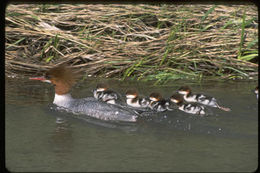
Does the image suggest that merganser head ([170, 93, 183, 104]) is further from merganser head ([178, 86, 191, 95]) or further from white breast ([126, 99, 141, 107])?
white breast ([126, 99, 141, 107])

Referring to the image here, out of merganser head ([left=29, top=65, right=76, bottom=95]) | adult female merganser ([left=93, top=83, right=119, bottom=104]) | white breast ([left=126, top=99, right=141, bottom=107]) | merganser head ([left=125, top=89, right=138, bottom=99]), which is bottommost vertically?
white breast ([left=126, top=99, right=141, bottom=107])

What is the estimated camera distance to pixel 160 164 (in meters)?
3.32

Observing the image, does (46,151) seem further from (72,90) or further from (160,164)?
(72,90)

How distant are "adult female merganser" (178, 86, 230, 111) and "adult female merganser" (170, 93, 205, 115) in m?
0.27

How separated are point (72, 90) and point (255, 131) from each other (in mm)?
2544

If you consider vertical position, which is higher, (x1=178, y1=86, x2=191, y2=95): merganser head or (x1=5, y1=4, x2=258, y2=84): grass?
(x1=5, y1=4, x2=258, y2=84): grass

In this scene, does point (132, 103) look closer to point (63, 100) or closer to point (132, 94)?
point (132, 94)

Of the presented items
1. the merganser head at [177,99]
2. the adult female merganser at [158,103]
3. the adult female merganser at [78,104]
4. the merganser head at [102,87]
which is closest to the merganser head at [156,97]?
the adult female merganser at [158,103]

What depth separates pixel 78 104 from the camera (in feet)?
16.7

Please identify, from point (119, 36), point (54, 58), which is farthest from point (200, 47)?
point (54, 58)

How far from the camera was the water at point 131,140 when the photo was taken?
3330 mm

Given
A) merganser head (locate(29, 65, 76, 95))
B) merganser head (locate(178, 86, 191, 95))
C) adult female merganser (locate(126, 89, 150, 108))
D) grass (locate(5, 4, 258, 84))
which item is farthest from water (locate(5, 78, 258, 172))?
grass (locate(5, 4, 258, 84))

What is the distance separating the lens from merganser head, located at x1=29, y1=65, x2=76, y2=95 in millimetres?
5328

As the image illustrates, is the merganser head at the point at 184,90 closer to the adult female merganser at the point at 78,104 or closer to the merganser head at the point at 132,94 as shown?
the merganser head at the point at 132,94
